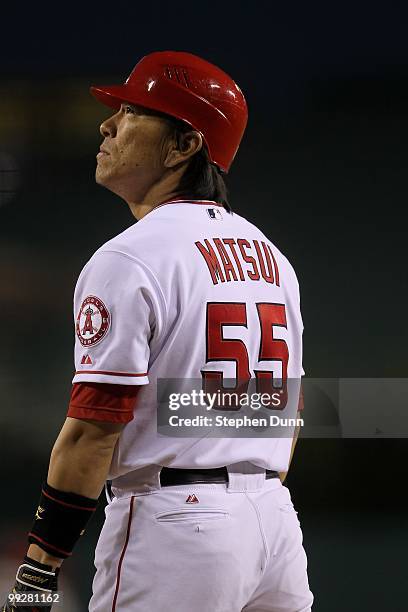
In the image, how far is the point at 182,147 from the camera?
139 cm

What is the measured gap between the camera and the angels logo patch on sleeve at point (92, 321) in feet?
3.79

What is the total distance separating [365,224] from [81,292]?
1.84m

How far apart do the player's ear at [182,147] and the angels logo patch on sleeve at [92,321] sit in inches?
12.3

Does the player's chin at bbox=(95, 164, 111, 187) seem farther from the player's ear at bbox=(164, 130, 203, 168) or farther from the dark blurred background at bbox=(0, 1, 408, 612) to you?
the dark blurred background at bbox=(0, 1, 408, 612)

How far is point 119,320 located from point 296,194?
183 centimetres

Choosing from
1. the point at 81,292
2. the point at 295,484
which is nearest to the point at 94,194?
the point at 295,484

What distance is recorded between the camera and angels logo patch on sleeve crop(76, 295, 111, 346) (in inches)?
45.5

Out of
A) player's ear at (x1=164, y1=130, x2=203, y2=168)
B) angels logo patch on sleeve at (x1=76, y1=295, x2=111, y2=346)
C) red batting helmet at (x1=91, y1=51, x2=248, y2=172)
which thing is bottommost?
angels logo patch on sleeve at (x1=76, y1=295, x2=111, y2=346)

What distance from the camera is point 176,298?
1.18 meters

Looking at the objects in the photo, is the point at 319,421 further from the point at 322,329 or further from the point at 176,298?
the point at 176,298

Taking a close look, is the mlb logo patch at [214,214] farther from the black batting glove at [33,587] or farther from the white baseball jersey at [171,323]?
the black batting glove at [33,587]

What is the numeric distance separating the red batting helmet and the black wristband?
1.88ft
